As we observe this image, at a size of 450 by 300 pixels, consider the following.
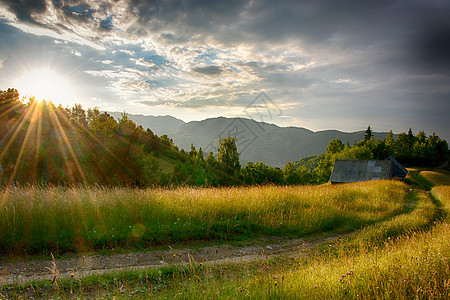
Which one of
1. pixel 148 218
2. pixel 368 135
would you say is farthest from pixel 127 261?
pixel 368 135

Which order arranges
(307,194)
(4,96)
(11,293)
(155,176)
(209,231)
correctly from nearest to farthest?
(11,293) → (209,231) → (307,194) → (155,176) → (4,96)

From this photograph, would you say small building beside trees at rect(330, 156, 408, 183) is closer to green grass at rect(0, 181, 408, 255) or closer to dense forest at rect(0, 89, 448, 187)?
dense forest at rect(0, 89, 448, 187)

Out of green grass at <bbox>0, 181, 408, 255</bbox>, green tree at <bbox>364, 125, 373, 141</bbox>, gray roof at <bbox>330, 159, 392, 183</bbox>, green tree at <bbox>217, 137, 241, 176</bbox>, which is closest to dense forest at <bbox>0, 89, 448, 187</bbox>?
green tree at <bbox>217, 137, 241, 176</bbox>

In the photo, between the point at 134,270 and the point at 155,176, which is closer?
the point at 134,270

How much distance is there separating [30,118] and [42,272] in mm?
35520

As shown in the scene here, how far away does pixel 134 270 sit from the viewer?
513 centimetres

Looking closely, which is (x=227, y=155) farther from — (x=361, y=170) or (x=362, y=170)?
(x=362, y=170)

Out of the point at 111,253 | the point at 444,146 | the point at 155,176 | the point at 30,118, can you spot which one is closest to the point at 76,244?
the point at 111,253

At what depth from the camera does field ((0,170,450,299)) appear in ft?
12.4

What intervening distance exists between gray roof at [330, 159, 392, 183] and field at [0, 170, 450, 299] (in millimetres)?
28998

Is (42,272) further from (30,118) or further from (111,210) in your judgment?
(30,118)

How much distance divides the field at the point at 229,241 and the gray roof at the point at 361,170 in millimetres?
28998

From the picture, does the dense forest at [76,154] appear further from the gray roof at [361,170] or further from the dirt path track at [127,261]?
the gray roof at [361,170]

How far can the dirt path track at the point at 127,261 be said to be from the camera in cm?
500
